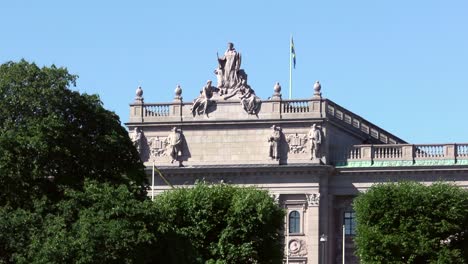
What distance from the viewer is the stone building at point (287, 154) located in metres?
162

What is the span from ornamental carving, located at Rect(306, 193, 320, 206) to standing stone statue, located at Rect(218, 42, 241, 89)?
10798 millimetres

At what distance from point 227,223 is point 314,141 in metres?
33.6

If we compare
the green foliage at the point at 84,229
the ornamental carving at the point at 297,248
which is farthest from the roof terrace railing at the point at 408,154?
the green foliage at the point at 84,229

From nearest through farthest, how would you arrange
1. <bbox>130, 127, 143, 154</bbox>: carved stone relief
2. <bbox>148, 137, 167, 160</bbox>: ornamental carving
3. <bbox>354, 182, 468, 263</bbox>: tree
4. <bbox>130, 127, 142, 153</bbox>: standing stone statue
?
<bbox>354, 182, 468, 263</bbox>: tree < <bbox>130, 127, 142, 153</bbox>: standing stone statue < <bbox>130, 127, 143, 154</bbox>: carved stone relief < <bbox>148, 137, 167, 160</bbox>: ornamental carving

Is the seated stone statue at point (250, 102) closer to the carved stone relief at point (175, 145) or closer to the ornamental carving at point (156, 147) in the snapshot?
the carved stone relief at point (175, 145)

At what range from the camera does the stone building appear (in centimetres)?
16188

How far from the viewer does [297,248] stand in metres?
162

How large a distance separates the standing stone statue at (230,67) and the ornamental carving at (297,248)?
529 inches

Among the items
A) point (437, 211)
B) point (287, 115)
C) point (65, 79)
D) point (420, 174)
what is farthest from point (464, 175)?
point (65, 79)

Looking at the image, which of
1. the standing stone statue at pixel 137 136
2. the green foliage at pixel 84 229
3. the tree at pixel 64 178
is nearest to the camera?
the green foliage at pixel 84 229

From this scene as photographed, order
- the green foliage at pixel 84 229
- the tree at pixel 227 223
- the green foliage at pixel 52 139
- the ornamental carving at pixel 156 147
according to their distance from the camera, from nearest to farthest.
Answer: the green foliage at pixel 84 229
the green foliage at pixel 52 139
the tree at pixel 227 223
the ornamental carving at pixel 156 147

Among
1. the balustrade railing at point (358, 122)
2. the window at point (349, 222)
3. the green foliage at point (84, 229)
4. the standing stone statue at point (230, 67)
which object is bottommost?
the green foliage at point (84, 229)

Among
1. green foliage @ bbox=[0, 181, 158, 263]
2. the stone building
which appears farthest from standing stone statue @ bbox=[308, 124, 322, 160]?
green foliage @ bbox=[0, 181, 158, 263]

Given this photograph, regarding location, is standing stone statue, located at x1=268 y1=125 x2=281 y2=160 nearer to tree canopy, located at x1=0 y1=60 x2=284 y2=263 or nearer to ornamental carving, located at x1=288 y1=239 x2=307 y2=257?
ornamental carving, located at x1=288 y1=239 x2=307 y2=257
